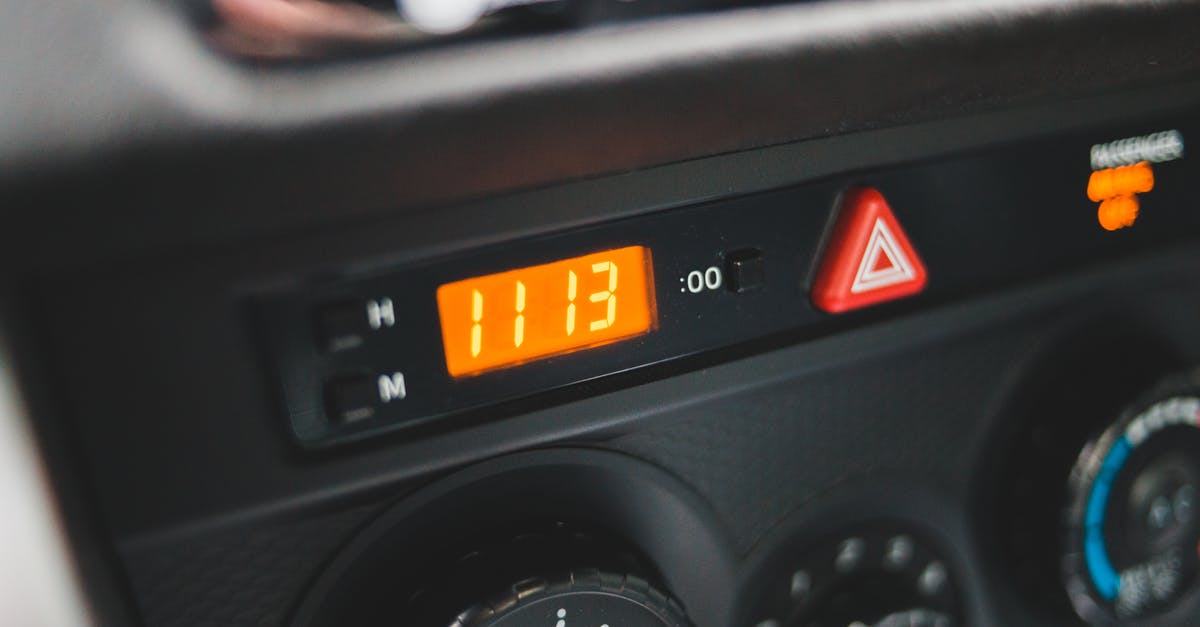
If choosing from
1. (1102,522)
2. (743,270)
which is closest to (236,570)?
(743,270)

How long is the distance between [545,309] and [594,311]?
0.07 feet

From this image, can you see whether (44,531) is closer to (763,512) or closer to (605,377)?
(605,377)

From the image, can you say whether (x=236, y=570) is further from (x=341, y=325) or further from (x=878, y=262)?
(x=878, y=262)

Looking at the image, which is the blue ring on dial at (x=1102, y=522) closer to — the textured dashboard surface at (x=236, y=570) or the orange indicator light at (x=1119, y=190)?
the orange indicator light at (x=1119, y=190)

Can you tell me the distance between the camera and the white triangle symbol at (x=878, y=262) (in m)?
0.45

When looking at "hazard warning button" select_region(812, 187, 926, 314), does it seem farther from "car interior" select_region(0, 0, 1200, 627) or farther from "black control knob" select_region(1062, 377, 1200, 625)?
"black control knob" select_region(1062, 377, 1200, 625)

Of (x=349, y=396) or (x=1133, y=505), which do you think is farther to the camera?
(x=1133, y=505)

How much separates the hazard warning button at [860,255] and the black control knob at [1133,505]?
0.18m

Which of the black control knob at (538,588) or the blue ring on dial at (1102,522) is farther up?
the black control knob at (538,588)

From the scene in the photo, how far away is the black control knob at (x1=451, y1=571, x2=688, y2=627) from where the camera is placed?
15.8 inches

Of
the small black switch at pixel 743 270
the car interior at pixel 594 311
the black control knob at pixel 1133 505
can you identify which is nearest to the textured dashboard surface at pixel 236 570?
the car interior at pixel 594 311

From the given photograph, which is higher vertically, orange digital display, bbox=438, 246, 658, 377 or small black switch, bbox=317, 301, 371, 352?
small black switch, bbox=317, 301, 371, 352

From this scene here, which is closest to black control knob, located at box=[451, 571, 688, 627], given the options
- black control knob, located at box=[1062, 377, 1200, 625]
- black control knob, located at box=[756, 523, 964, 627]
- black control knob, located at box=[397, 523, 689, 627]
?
black control knob, located at box=[397, 523, 689, 627]

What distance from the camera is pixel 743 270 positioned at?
43 centimetres
